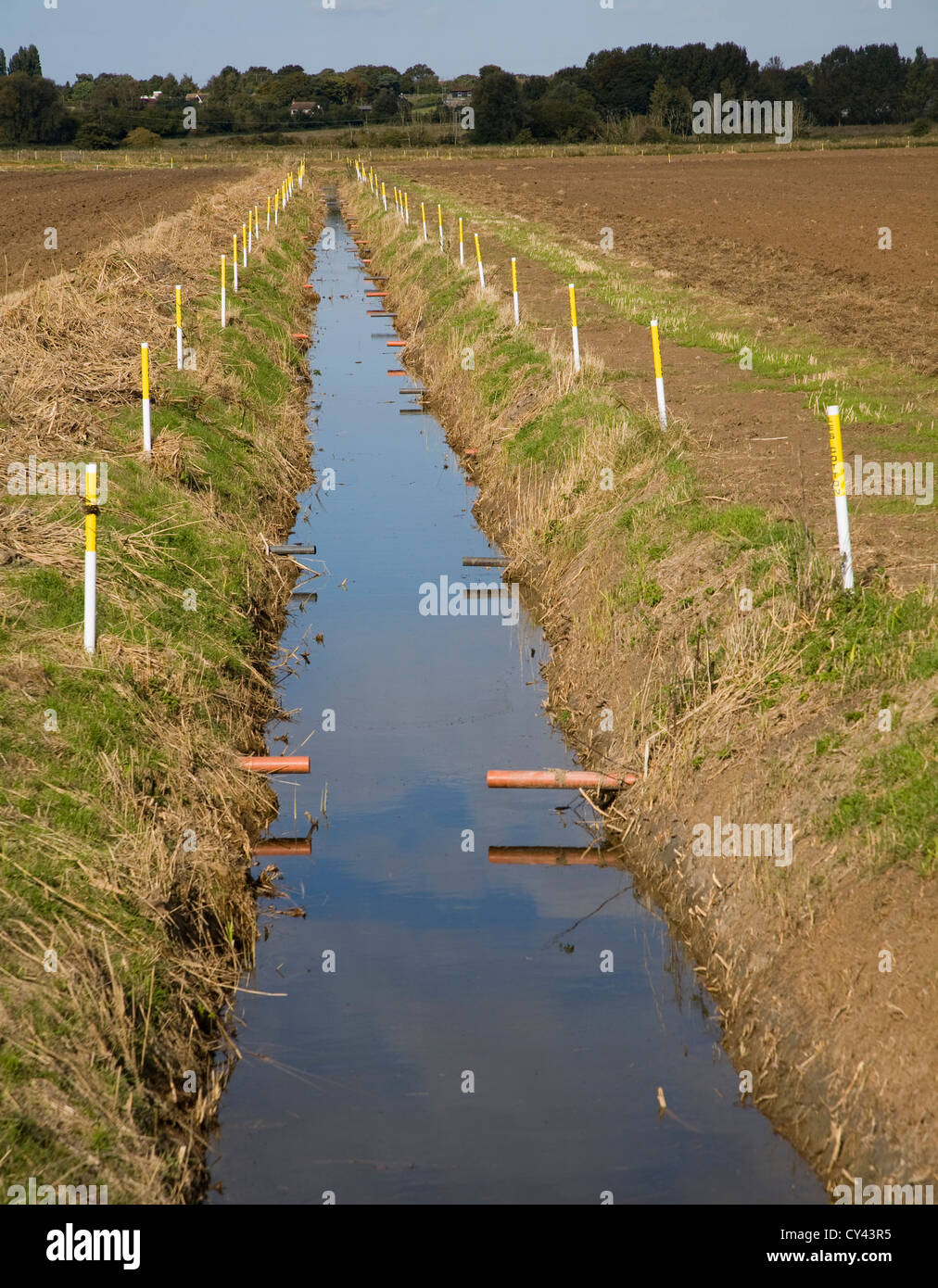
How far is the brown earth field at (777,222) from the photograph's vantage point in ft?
74.0

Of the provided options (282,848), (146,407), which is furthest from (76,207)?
(282,848)

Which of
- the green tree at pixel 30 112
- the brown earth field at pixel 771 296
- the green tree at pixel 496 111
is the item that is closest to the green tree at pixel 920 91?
the green tree at pixel 496 111

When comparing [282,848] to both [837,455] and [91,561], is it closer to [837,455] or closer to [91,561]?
[91,561]

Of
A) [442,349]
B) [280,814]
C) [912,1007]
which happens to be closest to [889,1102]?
[912,1007]

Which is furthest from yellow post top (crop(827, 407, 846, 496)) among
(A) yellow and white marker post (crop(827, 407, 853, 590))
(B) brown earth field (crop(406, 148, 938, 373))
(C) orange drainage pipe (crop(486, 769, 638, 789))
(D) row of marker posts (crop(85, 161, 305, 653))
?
(B) brown earth field (crop(406, 148, 938, 373))

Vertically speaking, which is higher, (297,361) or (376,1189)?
(297,361)

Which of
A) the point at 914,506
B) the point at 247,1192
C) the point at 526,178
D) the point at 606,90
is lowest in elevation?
the point at 247,1192

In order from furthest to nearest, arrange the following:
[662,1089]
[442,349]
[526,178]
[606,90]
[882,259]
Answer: [606,90]
[526,178]
[882,259]
[442,349]
[662,1089]

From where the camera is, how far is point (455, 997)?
7.34m

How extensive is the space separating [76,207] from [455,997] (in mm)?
44393

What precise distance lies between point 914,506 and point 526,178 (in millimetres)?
58502

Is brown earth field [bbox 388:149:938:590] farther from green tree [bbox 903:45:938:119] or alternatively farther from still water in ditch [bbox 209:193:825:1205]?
green tree [bbox 903:45:938:119]

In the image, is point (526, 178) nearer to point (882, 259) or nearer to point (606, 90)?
point (882, 259)

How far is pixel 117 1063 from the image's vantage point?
5887 mm
